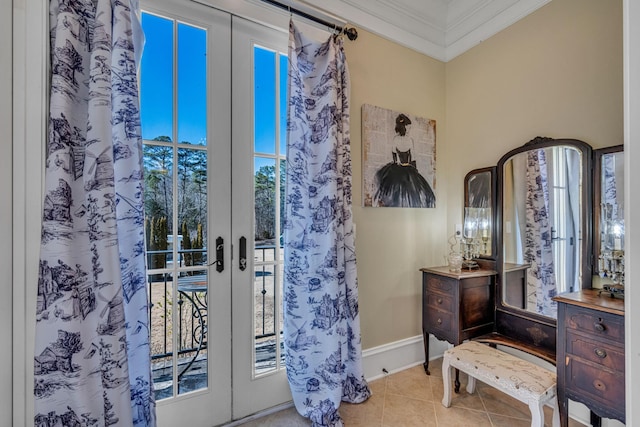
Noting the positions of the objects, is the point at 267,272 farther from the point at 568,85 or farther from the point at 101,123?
the point at 568,85

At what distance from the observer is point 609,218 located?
1.57m

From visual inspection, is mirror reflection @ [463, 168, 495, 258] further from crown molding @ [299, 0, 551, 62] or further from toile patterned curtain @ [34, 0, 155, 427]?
toile patterned curtain @ [34, 0, 155, 427]

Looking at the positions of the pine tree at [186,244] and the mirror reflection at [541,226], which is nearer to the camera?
the pine tree at [186,244]

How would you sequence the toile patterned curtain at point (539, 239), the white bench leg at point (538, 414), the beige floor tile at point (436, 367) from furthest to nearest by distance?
the beige floor tile at point (436, 367), the toile patterned curtain at point (539, 239), the white bench leg at point (538, 414)

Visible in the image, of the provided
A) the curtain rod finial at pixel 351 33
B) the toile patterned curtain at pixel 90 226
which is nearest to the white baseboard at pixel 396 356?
the toile patterned curtain at pixel 90 226

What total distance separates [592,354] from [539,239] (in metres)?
0.82

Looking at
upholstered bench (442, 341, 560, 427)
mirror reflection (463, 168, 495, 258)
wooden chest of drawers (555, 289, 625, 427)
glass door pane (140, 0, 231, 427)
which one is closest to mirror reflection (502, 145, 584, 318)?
mirror reflection (463, 168, 495, 258)

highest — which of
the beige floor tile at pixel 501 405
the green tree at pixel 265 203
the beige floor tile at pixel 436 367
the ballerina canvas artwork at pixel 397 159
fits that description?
the ballerina canvas artwork at pixel 397 159

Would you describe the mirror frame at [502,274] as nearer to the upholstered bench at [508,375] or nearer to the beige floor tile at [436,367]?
the upholstered bench at [508,375]

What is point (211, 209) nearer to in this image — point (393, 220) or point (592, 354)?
point (393, 220)

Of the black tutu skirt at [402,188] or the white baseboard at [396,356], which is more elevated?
the black tutu skirt at [402,188]

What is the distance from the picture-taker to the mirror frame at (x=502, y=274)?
67.0 inches

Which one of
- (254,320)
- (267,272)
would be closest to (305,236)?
(267,272)

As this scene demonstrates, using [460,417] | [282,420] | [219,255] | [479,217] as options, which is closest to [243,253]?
[219,255]
